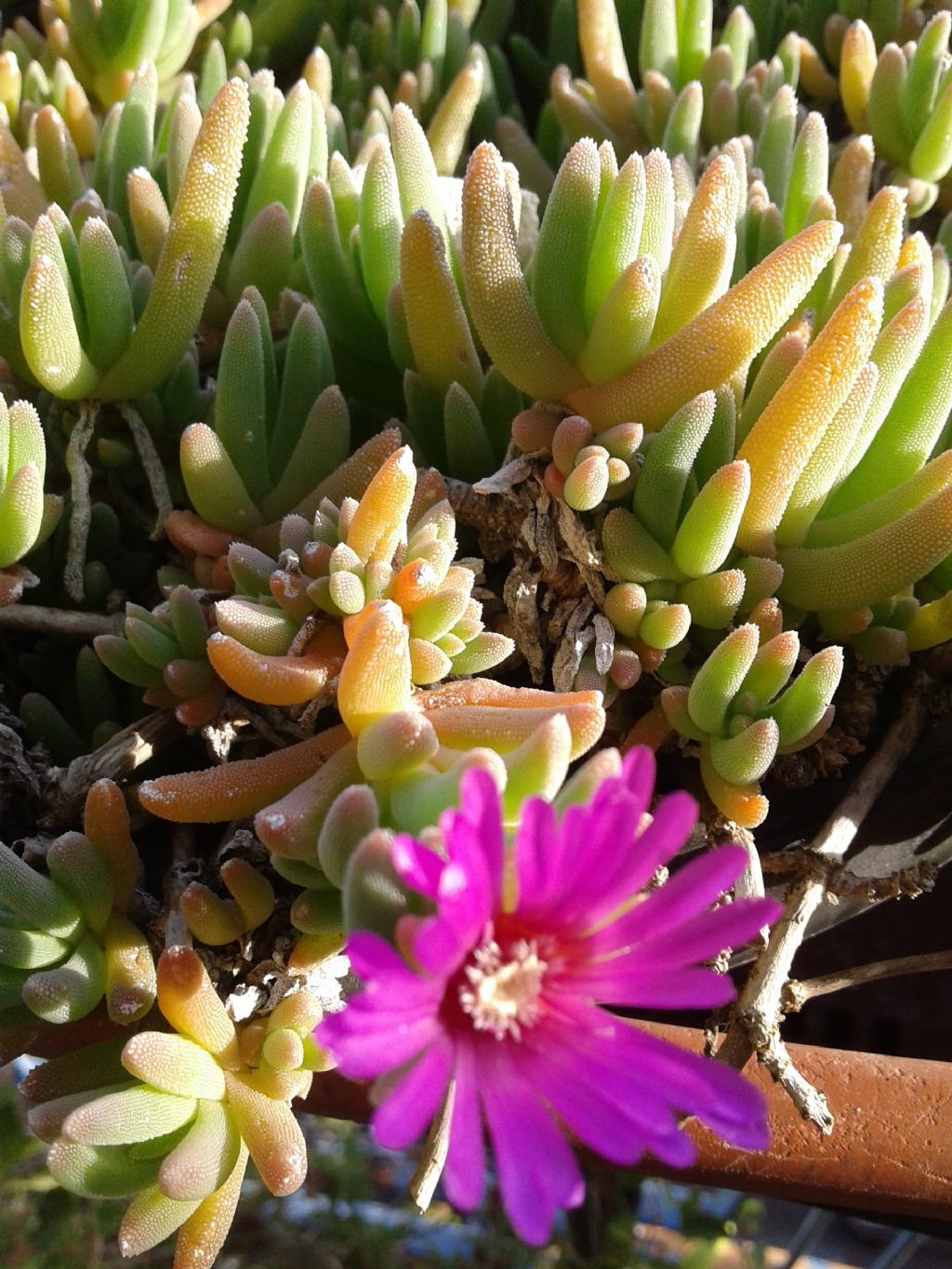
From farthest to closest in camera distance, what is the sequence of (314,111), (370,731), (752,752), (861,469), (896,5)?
(896,5)
(314,111)
(861,469)
(752,752)
(370,731)

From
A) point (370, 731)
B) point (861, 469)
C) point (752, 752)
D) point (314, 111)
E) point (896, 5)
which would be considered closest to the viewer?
point (370, 731)

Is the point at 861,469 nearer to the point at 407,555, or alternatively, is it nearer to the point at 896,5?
the point at 407,555

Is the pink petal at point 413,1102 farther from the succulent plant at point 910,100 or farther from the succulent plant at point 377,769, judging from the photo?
the succulent plant at point 910,100

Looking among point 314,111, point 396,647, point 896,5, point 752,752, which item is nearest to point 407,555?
point 396,647

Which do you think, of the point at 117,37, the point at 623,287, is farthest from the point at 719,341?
the point at 117,37

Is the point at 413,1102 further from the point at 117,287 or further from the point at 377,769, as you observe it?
the point at 117,287

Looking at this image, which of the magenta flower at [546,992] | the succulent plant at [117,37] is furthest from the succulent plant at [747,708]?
the succulent plant at [117,37]
